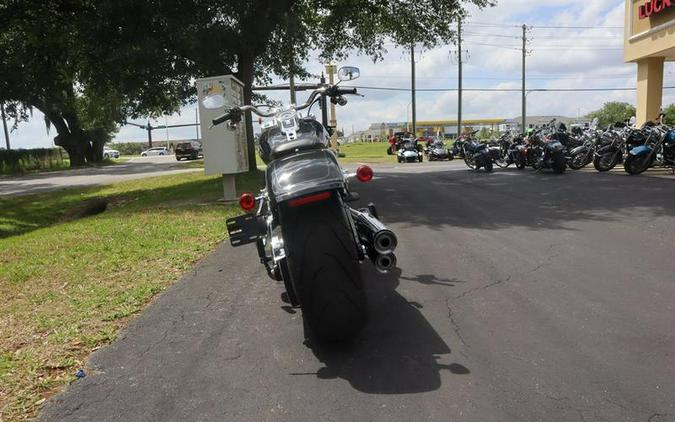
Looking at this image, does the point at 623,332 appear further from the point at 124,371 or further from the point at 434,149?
the point at 434,149

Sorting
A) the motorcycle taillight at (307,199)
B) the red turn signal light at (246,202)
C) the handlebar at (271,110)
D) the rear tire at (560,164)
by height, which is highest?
the handlebar at (271,110)

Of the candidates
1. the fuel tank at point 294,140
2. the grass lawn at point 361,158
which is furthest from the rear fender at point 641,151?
the fuel tank at point 294,140

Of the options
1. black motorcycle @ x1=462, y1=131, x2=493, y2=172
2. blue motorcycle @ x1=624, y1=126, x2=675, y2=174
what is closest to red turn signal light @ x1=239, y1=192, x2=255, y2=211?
blue motorcycle @ x1=624, y1=126, x2=675, y2=174

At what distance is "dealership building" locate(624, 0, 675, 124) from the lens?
65.0 feet

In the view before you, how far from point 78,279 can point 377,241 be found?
371 centimetres

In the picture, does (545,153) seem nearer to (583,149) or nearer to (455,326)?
(583,149)

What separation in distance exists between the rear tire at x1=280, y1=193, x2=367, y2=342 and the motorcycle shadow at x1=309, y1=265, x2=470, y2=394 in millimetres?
207

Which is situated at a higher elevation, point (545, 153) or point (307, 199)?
point (307, 199)

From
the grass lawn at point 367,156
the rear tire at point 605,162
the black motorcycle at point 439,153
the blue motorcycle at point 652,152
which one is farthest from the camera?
the grass lawn at point 367,156

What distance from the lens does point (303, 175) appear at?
3729 millimetres

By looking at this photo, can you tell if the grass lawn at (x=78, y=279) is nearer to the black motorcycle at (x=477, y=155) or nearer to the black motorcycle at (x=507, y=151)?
the black motorcycle at (x=477, y=155)

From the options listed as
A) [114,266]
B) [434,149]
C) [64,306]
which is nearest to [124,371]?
[64,306]

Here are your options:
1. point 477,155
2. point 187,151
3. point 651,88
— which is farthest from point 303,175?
point 187,151

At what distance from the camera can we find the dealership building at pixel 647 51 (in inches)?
780
